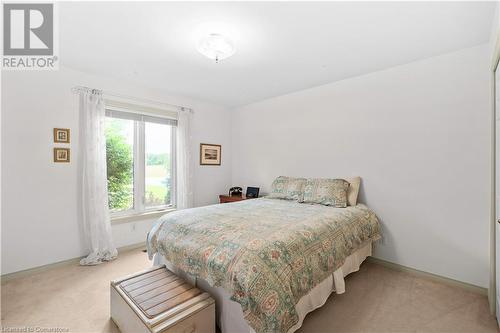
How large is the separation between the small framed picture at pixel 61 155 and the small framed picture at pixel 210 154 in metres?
1.99

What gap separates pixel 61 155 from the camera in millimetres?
2822

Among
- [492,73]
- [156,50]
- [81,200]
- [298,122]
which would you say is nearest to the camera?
[492,73]

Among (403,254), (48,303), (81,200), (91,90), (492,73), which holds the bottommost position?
(48,303)

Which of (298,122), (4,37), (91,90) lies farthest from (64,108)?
(298,122)

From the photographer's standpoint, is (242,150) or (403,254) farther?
(242,150)

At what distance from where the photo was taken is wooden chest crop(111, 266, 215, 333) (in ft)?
4.62

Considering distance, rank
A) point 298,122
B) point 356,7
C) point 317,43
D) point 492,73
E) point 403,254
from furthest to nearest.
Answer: point 298,122 < point 403,254 < point 317,43 < point 492,73 < point 356,7

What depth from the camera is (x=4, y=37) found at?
2.07 metres

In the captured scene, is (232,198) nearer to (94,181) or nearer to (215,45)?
(94,181)

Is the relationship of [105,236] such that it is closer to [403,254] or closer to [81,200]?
[81,200]

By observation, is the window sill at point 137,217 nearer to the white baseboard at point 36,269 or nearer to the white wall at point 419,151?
the white baseboard at point 36,269

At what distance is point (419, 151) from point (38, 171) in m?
4.40

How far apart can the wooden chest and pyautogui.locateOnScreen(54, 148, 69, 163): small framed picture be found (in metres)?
1.91

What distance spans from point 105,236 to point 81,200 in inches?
22.2
